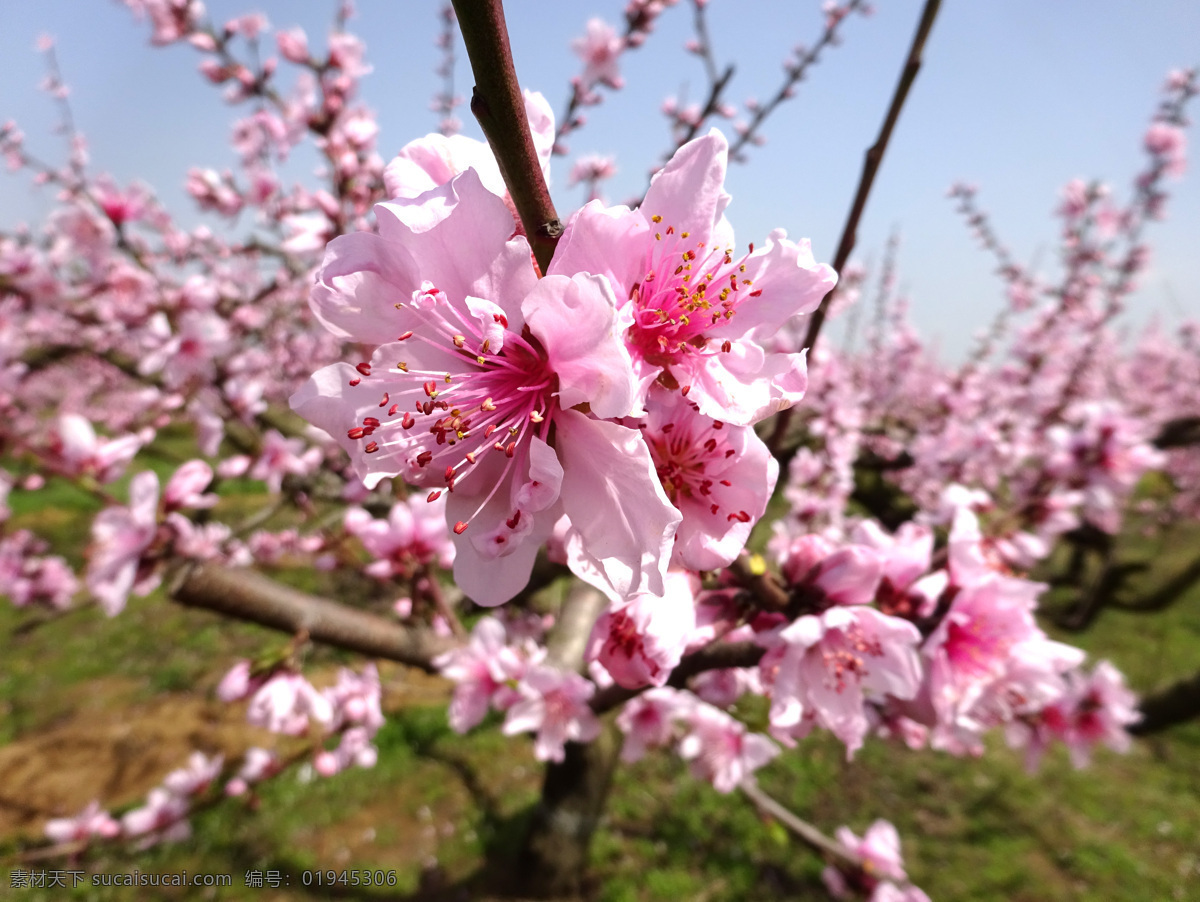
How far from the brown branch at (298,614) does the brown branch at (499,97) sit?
4.84ft

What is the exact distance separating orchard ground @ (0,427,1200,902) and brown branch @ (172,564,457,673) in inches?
57.5

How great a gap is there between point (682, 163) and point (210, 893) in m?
4.94

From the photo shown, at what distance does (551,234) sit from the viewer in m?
0.65

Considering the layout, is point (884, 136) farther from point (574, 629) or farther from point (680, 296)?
point (574, 629)

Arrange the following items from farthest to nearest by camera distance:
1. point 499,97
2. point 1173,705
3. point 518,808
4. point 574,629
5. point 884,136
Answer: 1. point 518,808
2. point 1173,705
3. point 574,629
4. point 884,136
5. point 499,97

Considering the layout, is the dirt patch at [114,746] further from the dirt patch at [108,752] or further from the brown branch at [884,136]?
the brown branch at [884,136]

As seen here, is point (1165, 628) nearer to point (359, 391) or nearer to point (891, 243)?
point (891, 243)

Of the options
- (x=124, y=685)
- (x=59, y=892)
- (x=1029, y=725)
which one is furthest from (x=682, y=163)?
(x=124, y=685)

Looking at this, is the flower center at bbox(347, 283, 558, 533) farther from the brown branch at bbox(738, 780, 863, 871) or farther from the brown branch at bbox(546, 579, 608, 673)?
the brown branch at bbox(738, 780, 863, 871)

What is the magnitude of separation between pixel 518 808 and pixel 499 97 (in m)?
4.99

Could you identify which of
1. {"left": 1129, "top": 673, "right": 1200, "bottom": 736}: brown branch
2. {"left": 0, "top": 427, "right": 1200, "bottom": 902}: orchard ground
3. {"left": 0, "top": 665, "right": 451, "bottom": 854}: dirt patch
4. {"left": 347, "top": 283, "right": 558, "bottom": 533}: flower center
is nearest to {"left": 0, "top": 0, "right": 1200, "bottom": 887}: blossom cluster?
{"left": 347, "top": 283, "right": 558, "bottom": 533}: flower center

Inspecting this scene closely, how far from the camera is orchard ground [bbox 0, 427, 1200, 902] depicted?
157 inches

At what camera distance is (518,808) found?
14.9 feet

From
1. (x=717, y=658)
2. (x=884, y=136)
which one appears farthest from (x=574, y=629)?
(x=884, y=136)
